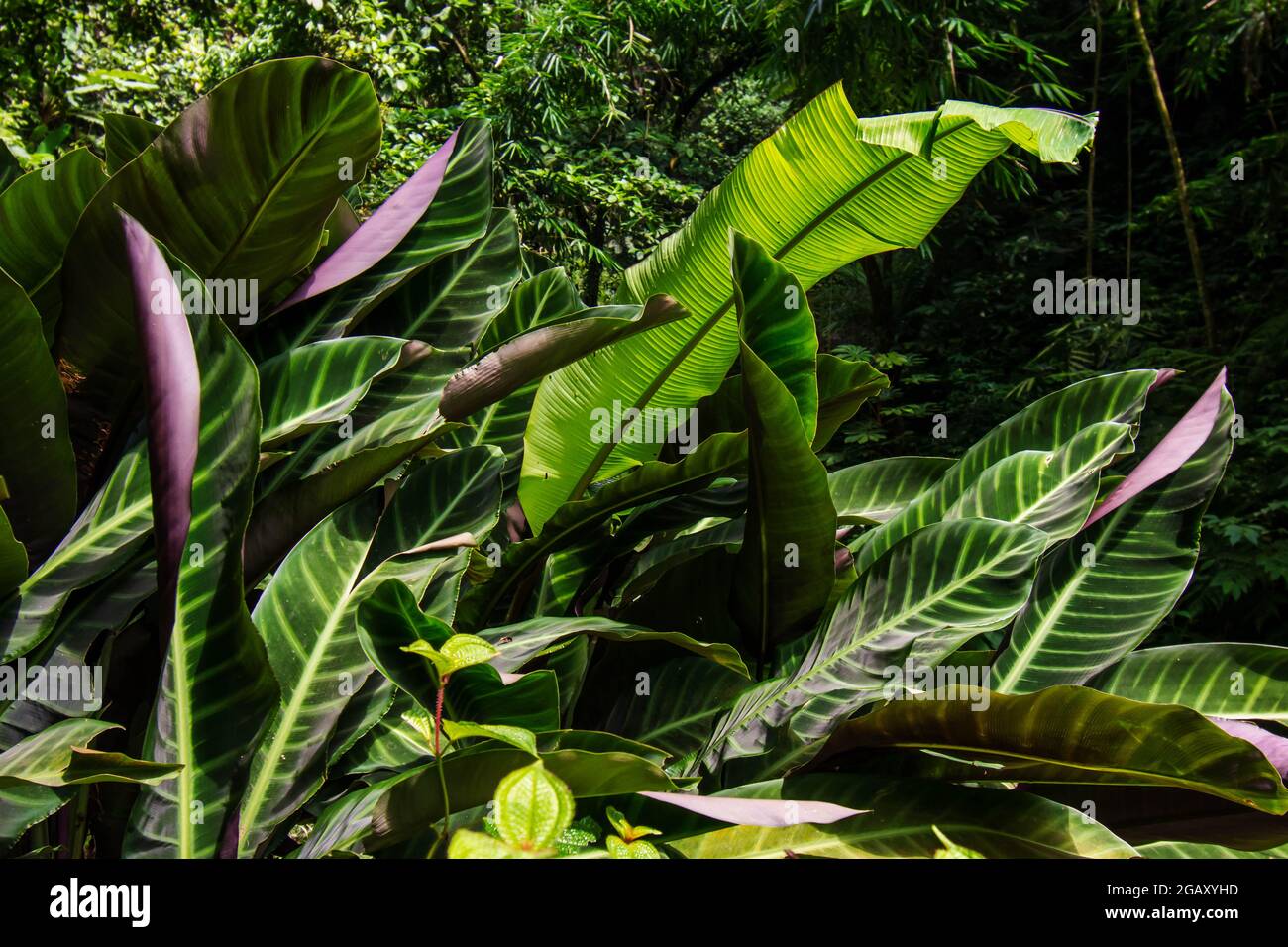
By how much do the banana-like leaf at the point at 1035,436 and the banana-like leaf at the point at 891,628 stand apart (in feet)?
0.46

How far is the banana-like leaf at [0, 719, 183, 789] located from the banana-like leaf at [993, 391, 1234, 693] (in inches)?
24.2

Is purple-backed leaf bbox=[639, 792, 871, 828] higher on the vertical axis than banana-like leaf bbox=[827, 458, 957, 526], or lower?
lower

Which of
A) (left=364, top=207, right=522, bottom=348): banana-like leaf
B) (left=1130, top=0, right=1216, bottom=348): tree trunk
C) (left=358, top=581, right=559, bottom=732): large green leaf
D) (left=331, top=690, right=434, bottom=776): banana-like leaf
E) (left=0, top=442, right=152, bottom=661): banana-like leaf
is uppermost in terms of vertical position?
(left=1130, top=0, right=1216, bottom=348): tree trunk

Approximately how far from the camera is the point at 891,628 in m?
0.68

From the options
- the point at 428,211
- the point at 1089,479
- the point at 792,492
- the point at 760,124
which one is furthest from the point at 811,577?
the point at 760,124

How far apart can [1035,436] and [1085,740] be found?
1.45 feet

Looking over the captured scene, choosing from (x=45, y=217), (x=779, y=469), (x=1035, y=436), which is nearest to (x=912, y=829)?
(x=779, y=469)

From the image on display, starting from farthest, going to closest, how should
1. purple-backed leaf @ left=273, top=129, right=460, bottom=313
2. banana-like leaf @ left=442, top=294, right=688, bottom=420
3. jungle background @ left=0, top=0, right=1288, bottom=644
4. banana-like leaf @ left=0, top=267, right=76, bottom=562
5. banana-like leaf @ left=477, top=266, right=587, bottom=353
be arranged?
jungle background @ left=0, top=0, right=1288, bottom=644, banana-like leaf @ left=477, top=266, right=587, bottom=353, purple-backed leaf @ left=273, top=129, right=460, bottom=313, banana-like leaf @ left=442, top=294, right=688, bottom=420, banana-like leaf @ left=0, top=267, right=76, bottom=562

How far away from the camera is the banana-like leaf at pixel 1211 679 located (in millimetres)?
754

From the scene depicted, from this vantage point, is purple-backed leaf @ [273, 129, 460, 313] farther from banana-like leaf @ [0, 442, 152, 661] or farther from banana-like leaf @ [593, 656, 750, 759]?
banana-like leaf @ [593, 656, 750, 759]

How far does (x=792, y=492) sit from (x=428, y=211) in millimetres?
469

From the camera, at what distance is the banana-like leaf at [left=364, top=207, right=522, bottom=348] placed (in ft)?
3.06

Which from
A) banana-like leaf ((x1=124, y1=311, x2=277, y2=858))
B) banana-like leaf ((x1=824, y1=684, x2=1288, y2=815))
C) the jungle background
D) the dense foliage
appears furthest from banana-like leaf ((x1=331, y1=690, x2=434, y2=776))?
the jungle background
